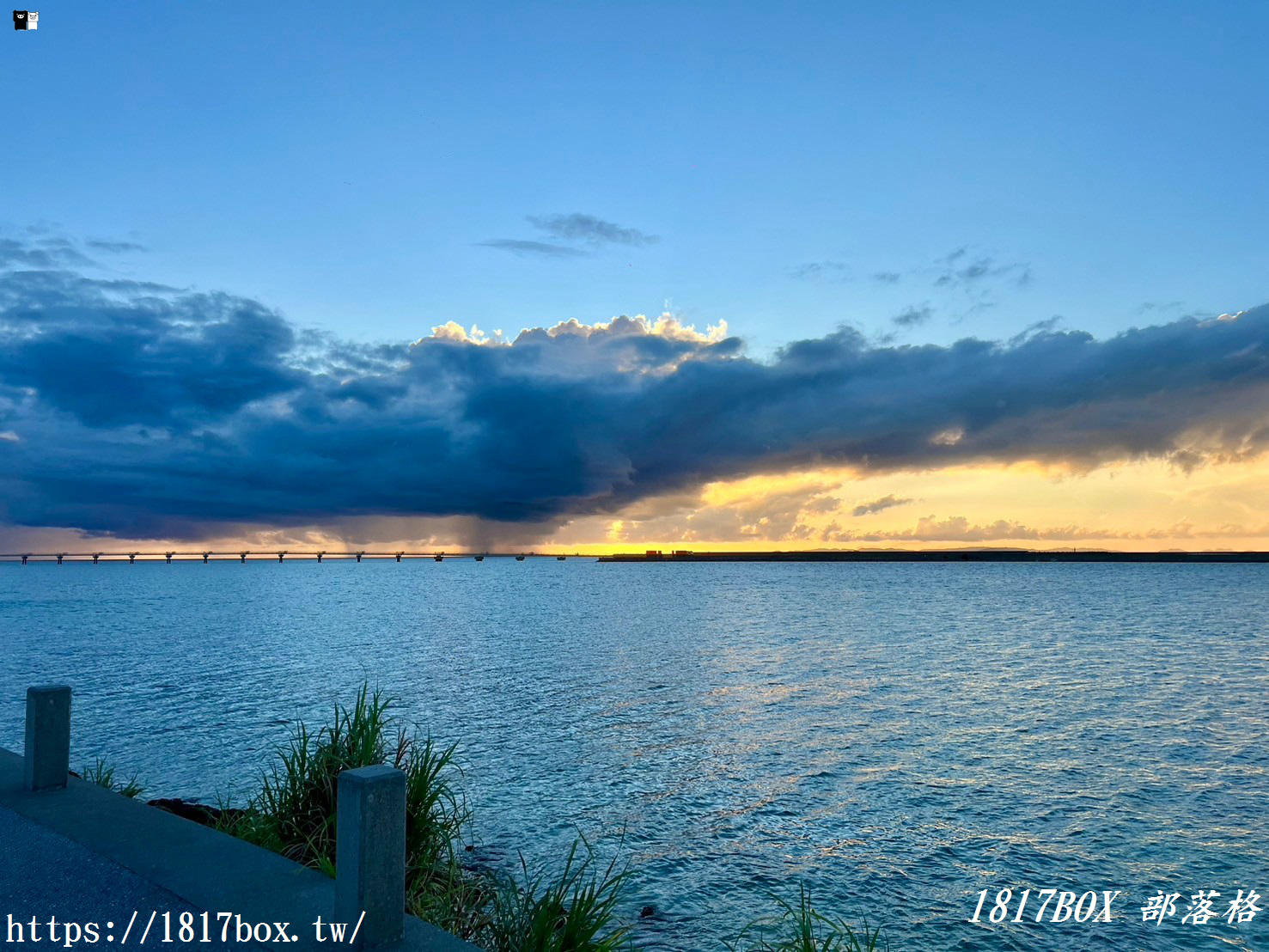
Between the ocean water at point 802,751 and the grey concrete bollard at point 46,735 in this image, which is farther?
the ocean water at point 802,751

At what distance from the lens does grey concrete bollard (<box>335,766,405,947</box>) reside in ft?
19.5

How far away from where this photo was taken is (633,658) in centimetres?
4928

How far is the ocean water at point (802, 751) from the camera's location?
15.1 metres

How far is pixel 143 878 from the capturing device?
7.32 metres

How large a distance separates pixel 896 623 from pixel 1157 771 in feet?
181

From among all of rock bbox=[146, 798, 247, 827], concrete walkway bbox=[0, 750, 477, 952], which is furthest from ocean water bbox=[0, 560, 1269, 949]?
concrete walkway bbox=[0, 750, 477, 952]

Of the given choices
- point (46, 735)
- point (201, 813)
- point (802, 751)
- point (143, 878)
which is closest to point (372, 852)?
point (143, 878)

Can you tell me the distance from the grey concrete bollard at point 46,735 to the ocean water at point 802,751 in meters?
8.29

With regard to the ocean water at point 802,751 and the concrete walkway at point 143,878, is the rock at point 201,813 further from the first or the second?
the ocean water at point 802,751

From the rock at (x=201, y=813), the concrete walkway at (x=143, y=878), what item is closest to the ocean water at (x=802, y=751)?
the rock at (x=201, y=813)

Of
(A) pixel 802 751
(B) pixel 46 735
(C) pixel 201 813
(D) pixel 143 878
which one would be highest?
(B) pixel 46 735

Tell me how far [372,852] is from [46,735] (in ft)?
20.6

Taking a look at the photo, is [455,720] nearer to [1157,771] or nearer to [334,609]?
[1157,771]

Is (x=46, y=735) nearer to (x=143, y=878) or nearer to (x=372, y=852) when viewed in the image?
(x=143, y=878)
